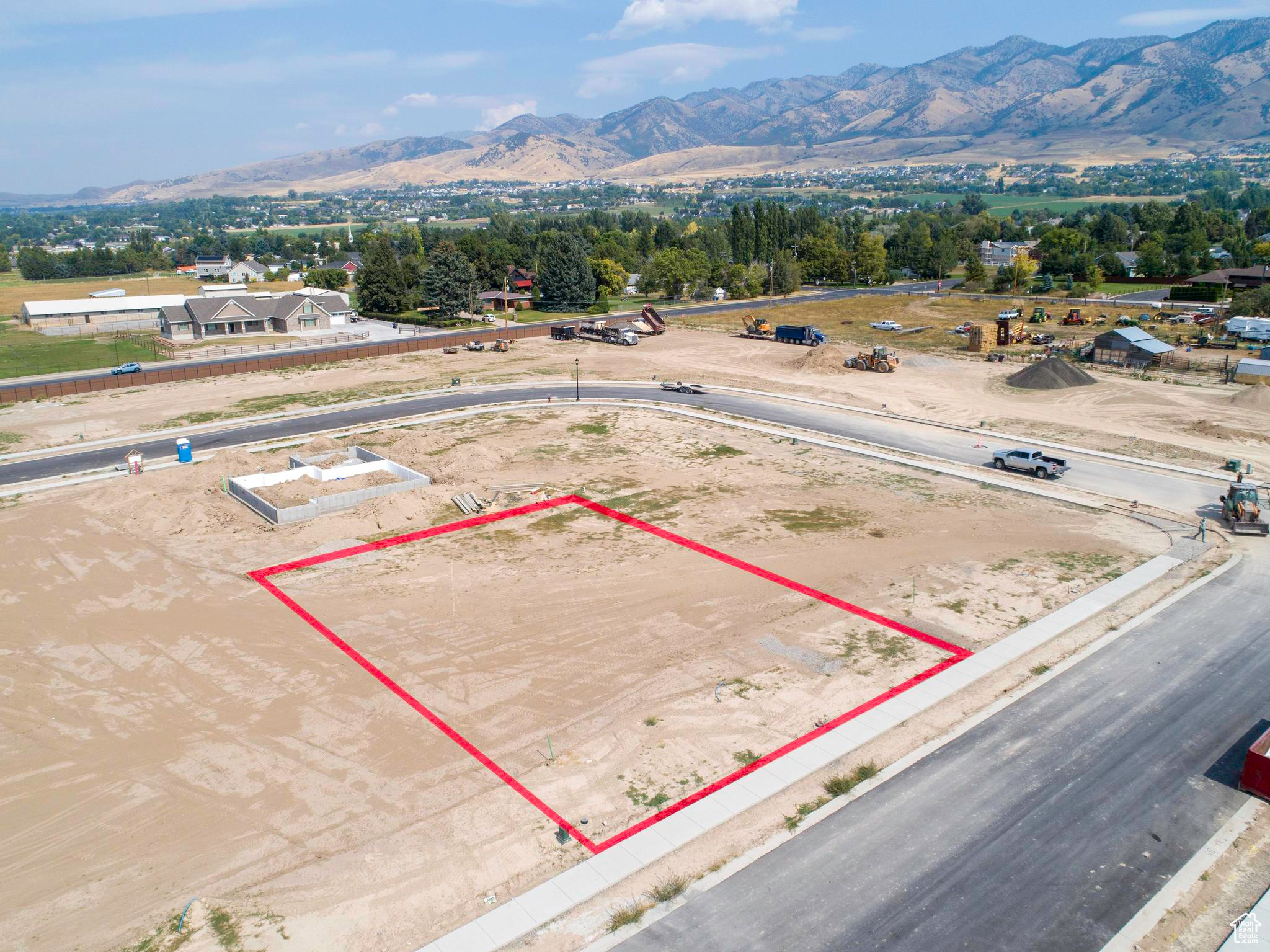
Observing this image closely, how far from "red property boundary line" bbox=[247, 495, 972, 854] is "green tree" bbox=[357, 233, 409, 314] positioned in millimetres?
80816

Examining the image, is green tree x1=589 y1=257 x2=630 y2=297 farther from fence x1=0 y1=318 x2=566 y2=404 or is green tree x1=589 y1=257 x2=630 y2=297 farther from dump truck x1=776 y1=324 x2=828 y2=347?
dump truck x1=776 y1=324 x2=828 y2=347

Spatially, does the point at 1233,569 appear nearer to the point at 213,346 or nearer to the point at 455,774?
the point at 455,774

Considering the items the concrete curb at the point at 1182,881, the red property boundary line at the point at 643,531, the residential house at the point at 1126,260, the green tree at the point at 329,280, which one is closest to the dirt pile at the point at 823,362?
the red property boundary line at the point at 643,531

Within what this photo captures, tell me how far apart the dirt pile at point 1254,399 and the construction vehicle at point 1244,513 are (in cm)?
2543

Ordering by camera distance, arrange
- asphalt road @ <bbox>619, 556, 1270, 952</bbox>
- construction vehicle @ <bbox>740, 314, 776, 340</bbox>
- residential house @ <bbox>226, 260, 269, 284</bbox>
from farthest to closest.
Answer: residential house @ <bbox>226, 260, 269, 284</bbox>, construction vehicle @ <bbox>740, 314, 776, 340</bbox>, asphalt road @ <bbox>619, 556, 1270, 952</bbox>

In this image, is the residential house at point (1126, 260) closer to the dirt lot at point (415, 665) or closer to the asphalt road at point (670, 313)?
the asphalt road at point (670, 313)

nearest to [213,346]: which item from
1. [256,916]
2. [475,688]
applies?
[475,688]

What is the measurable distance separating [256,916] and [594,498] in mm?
26757

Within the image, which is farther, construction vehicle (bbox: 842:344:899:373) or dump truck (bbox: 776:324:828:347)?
dump truck (bbox: 776:324:828:347)

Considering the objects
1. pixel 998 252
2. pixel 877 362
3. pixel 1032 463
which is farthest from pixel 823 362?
pixel 998 252

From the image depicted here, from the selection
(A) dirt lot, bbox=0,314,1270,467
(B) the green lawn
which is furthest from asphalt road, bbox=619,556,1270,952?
(B) the green lawn

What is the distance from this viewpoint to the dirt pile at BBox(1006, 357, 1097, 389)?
6397cm

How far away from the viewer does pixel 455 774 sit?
2073 cm

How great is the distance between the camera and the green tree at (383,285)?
11100 cm
